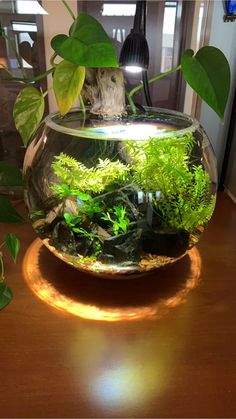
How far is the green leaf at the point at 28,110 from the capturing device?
560mm

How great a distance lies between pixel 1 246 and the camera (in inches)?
25.7

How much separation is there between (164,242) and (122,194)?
93 millimetres

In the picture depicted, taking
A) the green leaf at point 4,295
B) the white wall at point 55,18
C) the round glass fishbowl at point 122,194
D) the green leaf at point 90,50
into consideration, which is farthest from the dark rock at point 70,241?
the white wall at point 55,18

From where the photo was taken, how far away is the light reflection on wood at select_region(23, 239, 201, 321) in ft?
1.61

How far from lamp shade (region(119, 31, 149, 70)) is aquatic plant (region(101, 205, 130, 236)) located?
9.0 inches

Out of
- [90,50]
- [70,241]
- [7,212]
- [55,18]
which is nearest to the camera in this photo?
[90,50]

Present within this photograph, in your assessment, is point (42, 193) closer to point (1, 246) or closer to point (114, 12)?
point (1, 246)

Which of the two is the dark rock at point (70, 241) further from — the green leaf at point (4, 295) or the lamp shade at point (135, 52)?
the lamp shade at point (135, 52)

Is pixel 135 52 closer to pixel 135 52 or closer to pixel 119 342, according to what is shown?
pixel 135 52

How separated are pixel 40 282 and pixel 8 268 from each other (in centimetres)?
8

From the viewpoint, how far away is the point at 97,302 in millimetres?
515

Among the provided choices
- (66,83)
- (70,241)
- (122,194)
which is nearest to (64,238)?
(70,241)

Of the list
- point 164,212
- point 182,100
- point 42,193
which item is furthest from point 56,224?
point 182,100

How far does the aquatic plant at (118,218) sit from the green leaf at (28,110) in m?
0.23
